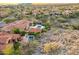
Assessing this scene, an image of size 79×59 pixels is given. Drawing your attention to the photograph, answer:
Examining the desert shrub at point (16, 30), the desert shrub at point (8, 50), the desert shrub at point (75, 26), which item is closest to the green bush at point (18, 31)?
the desert shrub at point (16, 30)

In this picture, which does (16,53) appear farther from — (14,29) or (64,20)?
(64,20)

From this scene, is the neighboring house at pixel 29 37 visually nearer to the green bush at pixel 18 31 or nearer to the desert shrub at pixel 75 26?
the green bush at pixel 18 31

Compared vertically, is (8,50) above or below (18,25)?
below

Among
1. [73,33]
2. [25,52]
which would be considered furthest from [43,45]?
[73,33]

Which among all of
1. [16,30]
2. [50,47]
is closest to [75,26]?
[50,47]

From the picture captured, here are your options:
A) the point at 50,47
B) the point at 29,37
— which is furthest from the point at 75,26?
the point at 29,37

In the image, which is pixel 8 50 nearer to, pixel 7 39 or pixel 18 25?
pixel 7 39

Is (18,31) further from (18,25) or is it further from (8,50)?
(8,50)

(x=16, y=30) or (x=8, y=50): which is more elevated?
(x=16, y=30)

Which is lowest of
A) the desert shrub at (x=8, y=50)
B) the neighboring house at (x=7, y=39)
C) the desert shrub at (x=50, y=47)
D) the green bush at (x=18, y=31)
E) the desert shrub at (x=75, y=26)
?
the desert shrub at (x=8, y=50)

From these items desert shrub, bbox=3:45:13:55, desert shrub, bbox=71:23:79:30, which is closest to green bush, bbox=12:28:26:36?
desert shrub, bbox=3:45:13:55

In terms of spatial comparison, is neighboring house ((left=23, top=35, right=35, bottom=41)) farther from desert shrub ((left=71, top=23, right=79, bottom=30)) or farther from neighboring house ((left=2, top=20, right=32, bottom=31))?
desert shrub ((left=71, top=23, right=79, bottom=30))

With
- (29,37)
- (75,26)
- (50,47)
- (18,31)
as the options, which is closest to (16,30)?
(18,31)
